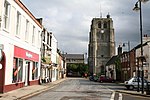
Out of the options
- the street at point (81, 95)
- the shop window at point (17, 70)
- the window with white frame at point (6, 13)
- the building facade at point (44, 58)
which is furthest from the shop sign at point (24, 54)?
the building facade at point (44, 58)

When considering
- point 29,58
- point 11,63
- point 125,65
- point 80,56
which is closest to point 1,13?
point 11,63

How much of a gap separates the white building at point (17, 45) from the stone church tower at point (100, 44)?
88967 mm

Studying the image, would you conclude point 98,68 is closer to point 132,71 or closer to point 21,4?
point 132,71

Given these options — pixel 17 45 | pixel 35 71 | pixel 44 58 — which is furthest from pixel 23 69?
pixel 44 58

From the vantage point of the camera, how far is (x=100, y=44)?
414ft

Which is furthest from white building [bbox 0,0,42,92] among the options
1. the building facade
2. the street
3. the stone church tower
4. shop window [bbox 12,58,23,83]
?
the stone church tower

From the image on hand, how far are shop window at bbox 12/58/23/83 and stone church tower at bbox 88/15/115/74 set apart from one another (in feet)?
316

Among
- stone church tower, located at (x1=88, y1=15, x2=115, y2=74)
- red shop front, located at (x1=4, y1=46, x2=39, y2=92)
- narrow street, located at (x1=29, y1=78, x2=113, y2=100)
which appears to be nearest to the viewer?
narrow street, located at (x1=29, y1=78, x2=113, y2=100)

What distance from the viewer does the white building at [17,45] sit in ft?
71.8

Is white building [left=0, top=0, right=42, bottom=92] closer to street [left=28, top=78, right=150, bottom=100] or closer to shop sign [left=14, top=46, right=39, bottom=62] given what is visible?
shop sign [left=14, top=46, right=39, bottom=62]

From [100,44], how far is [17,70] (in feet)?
334

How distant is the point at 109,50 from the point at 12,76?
10321cm

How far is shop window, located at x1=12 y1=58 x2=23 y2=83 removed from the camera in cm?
2516

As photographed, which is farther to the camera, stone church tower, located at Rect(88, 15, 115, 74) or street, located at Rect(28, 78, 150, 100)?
stone church tower, located at Rect(88, 15, 115, 74)
